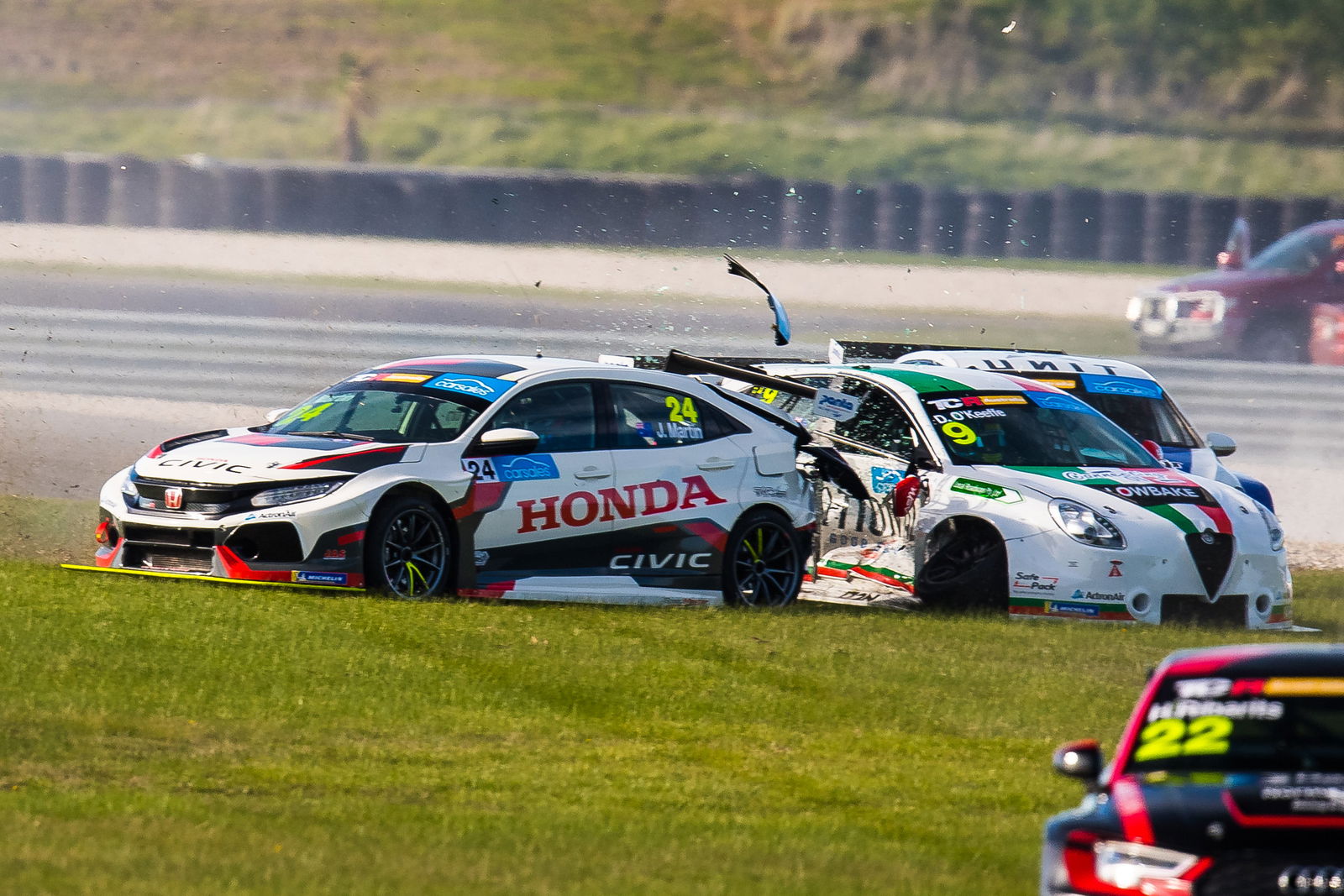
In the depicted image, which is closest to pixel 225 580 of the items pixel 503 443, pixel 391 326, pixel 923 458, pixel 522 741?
pixel 503 443

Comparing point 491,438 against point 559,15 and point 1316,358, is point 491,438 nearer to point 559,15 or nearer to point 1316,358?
point 1316,358

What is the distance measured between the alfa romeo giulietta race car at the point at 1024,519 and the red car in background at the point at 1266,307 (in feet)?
39.2

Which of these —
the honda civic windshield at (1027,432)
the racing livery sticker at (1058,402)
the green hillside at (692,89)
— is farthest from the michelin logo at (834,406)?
the green hillside at (692,89)

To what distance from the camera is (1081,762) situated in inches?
195

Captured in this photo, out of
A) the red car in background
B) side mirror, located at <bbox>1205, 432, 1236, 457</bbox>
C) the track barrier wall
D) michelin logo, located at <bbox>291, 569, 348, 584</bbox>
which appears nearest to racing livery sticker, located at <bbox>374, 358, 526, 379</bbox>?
michelin logo, located at <bbox>291, 569, 348, 584</bbox>

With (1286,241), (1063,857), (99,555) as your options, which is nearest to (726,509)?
(99,555)

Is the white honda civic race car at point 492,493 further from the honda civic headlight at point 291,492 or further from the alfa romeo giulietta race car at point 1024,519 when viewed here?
the alfa romeo giulietta race car at point 1024,519

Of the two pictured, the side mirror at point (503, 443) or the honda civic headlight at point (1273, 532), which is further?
the honda civic headlight at point (1273, 532)

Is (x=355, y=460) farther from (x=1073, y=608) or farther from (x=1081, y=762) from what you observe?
(x=1081, y=762)

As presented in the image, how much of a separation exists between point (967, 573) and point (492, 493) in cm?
273

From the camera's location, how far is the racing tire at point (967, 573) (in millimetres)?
11164

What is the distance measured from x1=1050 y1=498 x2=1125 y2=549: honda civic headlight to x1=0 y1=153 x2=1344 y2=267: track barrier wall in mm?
13165

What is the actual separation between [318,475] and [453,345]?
12150 mm

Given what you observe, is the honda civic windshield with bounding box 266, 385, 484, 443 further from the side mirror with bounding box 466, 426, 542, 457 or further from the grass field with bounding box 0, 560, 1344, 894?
the grass field with bounding box 0, 560, 1344, 894
